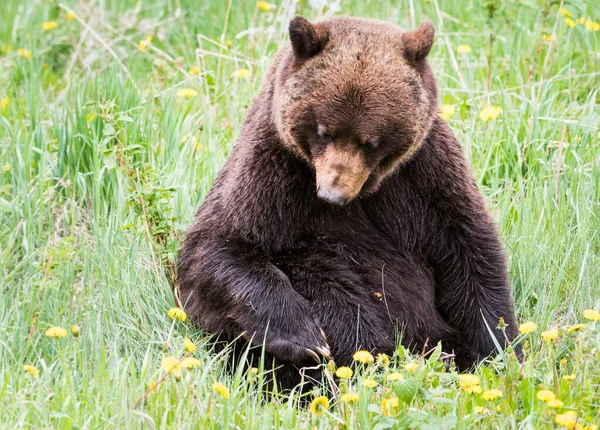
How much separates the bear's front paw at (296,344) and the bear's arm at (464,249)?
0.73m

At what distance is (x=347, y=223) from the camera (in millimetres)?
4758

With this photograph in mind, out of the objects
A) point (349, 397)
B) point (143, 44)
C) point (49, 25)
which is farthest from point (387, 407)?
point (49, 25)

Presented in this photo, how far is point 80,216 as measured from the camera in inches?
227

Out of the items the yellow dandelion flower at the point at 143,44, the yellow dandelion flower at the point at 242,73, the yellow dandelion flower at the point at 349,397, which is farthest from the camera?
the yellow dandelion flower at the point at 143,44

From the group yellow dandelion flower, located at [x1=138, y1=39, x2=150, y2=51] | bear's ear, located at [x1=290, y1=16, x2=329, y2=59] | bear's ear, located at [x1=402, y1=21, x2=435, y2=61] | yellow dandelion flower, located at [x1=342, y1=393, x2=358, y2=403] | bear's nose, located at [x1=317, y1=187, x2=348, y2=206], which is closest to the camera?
yellow dandelion flower, located at [x1=342, y1=393, x2=358, y2=403]

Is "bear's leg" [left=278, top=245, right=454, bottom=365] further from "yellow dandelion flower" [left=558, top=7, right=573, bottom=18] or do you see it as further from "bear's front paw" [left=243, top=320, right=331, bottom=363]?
"yellow dandelion flower" [left=558, top=7, right=573, bottom=18]

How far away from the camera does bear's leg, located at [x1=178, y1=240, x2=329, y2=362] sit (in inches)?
177

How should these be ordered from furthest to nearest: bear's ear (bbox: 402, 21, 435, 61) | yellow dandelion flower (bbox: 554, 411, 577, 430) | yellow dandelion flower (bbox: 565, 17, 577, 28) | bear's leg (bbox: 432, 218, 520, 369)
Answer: yellow dandelion flower (bbox: 565, 17, 577, 28) < bear's leg (bbox: 432, 218, 520, 369) < bear's ear (bbox: 402, 21, 435, 61) < yellow dandelion flower (bbox: 554, 411, 577, 430)

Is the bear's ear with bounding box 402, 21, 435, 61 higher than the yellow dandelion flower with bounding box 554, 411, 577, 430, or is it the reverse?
the bear's ear with bounding box 402, 21, 435, 61

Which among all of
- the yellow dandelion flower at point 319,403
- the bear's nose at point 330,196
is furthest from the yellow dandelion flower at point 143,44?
the yellow dandelion flower at point 319,403

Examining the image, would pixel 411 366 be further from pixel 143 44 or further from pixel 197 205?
pixel 143 44

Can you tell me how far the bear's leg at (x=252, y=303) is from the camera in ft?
14.8

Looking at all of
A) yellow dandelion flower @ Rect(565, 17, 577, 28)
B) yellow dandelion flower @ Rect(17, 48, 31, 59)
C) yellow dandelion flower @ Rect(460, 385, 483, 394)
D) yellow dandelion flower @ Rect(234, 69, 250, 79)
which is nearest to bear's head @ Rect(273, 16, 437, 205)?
yellow dandelion flower @ Rect(460, 385, 483, 394)

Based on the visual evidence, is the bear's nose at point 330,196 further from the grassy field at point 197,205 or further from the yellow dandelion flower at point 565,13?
the yellow dandelion flower at point 565,13
